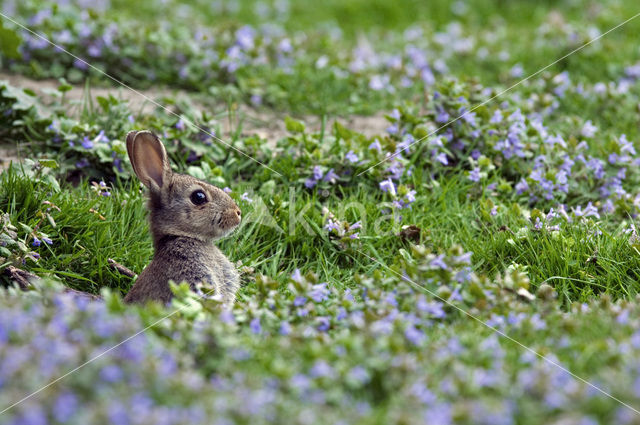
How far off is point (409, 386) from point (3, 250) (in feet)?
8.60

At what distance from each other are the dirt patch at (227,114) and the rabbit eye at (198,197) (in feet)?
6.16

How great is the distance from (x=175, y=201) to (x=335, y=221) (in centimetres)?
106

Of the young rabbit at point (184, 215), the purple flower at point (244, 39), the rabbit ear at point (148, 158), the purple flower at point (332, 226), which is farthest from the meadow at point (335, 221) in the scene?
the rabbit ear at point (148, 158)

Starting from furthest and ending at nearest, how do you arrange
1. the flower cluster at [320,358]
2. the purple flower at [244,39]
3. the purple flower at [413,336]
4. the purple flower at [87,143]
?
1. the purple flower at [244,39]
2. the purple flower at [87,143]
3. the purple flower at [413,336]
4. the flower cluster at [320,358]

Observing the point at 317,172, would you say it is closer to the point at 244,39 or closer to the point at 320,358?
the point at 320,358

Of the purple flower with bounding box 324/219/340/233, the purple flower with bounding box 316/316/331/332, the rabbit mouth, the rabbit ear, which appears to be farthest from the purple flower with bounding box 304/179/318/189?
the purple flower with bounding box 316/316/331/332

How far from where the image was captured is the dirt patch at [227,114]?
6.71 m

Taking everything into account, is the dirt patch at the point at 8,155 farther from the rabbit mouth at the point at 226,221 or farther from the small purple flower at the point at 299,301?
the small purple flower at the point at 299,301

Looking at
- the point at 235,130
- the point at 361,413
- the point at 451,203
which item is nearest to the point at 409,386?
the point at 361,413

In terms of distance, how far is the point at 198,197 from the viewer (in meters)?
4.60

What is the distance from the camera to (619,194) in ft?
18.7

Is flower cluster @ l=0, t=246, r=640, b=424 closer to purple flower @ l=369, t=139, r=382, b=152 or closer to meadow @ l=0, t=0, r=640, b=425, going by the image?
meadow @ l=0, t=0, r=640, b=425

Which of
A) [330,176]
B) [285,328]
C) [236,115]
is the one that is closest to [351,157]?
[330,176]

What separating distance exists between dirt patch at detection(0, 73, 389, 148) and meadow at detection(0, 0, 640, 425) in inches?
1.7
